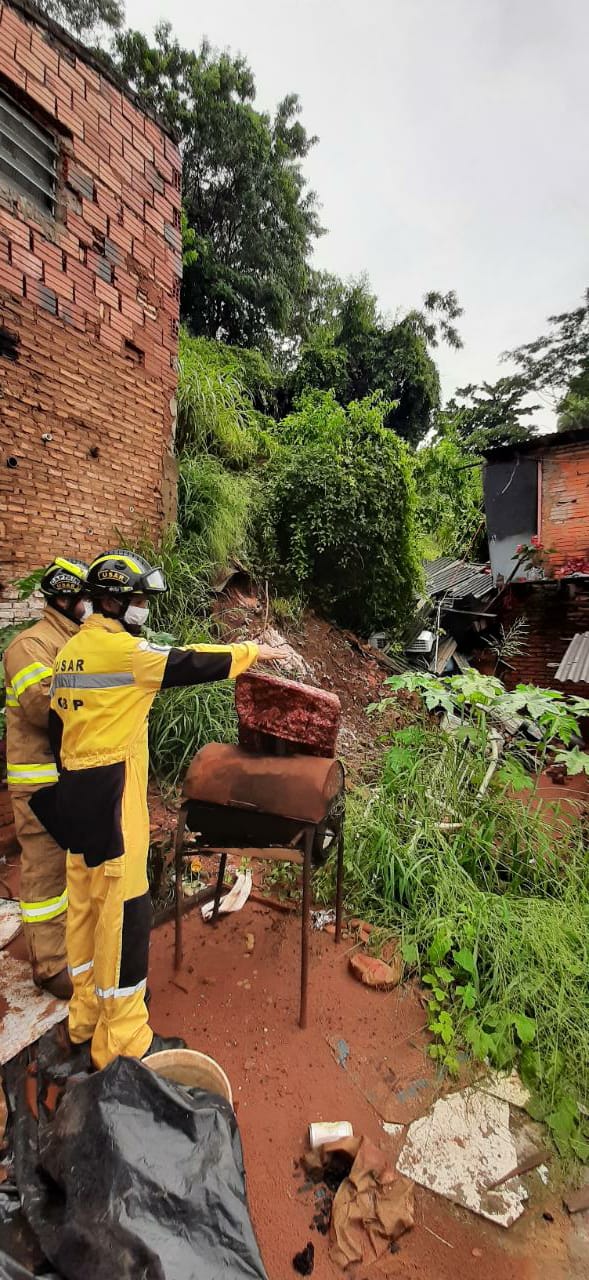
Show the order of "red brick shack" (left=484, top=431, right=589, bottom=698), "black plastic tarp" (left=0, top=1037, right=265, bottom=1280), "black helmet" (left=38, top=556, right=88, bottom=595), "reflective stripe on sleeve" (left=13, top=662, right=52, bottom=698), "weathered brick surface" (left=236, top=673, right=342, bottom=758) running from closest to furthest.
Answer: "black plastic tarp" (left=0, top=1037, right=265, bottom=1280) < "reflective stripe on sleeve" (left=13, top=662, right=52, bottom=698) < "weathered brick surface" (left=236, top=673, right=342, bottom=758) < "black helmet" (left=38, top=556, right=88, bottom=595) < "red brick shack" (left=484, top=431, right=589, bottom=698)

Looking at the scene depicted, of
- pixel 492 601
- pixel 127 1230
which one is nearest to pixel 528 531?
pixel 492 601

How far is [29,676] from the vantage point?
2.55m

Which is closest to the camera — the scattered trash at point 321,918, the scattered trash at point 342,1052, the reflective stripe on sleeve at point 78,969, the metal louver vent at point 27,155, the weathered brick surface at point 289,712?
the reflective stripe on sleeve at point 78,969

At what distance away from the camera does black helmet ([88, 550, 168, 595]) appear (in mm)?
2145

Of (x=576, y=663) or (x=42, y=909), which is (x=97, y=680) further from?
(x=576, y=663)

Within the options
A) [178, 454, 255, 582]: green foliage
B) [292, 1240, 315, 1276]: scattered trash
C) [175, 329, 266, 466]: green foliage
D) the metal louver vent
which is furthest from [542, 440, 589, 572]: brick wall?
[292, 1240, 315, 1276]: scattered trash

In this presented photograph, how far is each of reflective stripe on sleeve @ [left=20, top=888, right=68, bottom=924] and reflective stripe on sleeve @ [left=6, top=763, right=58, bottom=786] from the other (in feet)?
1.82

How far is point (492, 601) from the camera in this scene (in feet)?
36.7

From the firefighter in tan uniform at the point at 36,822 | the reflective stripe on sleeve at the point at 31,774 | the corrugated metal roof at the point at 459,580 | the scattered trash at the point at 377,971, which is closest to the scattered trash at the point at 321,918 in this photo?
the scattered trash at the point at 377,971

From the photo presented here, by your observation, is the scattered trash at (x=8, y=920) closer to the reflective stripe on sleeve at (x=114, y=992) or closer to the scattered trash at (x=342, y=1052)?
the reflective stripe on sleeve at (x=114, y=992)

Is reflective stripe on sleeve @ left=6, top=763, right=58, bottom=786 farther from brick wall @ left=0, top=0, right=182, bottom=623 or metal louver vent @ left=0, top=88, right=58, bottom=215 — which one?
metal louver vent @ left=0, top=88, right=58, bottom=215

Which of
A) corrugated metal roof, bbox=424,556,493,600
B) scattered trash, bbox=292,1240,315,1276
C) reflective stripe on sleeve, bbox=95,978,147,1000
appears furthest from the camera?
corrugated metal roof, bbox=424,556,493,600

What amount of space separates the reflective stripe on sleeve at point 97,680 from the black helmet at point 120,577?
334mm

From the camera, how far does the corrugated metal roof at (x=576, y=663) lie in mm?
8062
